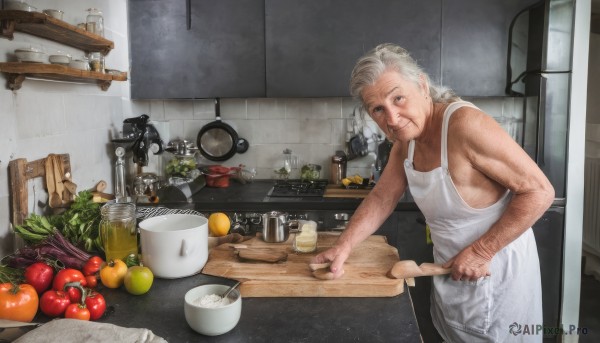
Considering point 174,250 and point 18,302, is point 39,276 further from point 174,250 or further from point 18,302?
point 174,250

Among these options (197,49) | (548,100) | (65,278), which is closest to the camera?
(65,278)

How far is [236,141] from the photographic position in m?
3.54

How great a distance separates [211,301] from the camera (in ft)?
4.14

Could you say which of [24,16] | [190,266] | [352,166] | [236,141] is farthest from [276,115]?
[190,266]

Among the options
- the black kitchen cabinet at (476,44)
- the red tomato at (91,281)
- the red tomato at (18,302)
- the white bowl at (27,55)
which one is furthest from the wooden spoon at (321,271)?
the black kitchen cabinet at (476,44)

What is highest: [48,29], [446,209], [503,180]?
[48,29]

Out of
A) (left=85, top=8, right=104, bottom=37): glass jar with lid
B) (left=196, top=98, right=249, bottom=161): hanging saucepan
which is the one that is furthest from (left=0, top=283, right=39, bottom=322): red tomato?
Answer: (left=196, top=98, right=249, bottom=161): hanging saucepan

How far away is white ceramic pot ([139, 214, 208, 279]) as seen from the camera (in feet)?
4.89

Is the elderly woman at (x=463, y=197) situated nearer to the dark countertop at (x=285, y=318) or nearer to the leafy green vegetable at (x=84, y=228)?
the dark countertop at (x=285, y=318)

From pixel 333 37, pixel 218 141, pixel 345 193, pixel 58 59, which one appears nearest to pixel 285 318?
pixel 58 59

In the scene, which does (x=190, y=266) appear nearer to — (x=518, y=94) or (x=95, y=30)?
(x=95, y=30)

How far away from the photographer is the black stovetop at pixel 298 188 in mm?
3101

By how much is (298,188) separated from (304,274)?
5.67 ft

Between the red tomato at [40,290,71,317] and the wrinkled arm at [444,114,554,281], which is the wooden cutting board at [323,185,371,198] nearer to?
the wrinkled arm at [444,114,554,281]
